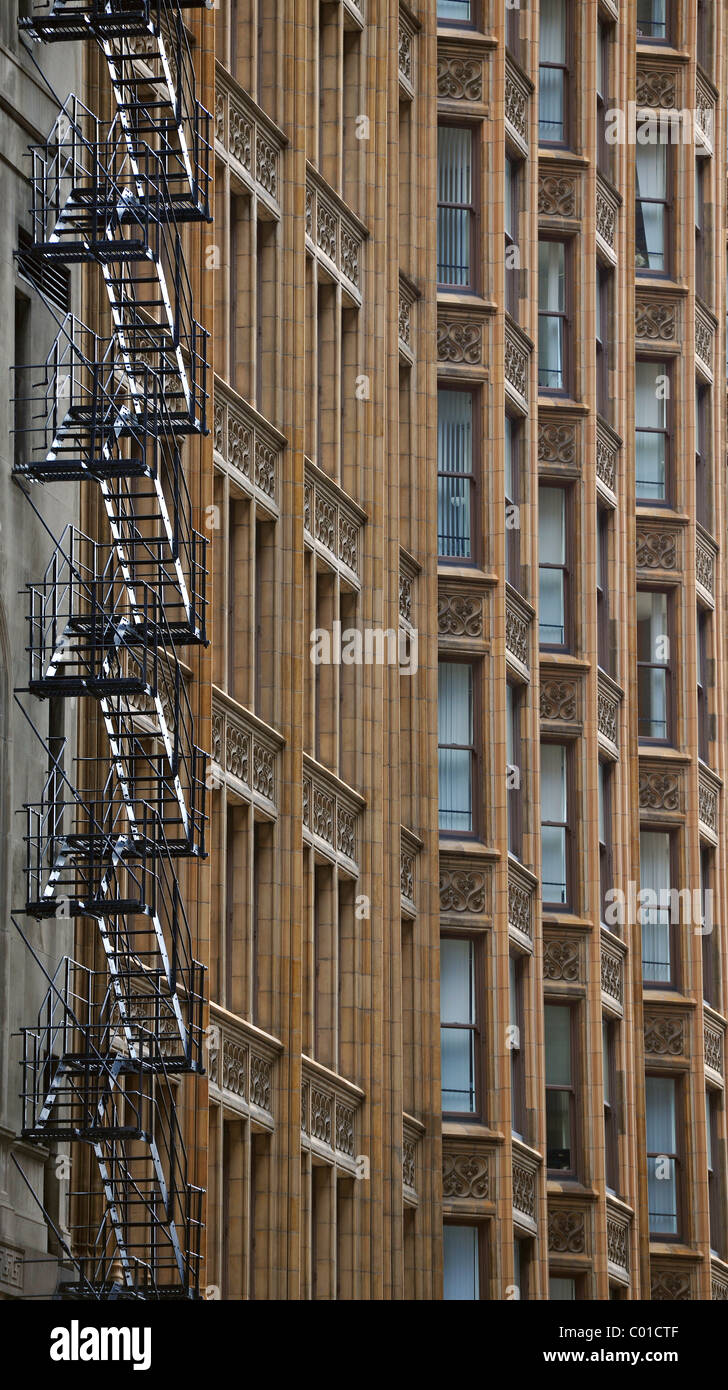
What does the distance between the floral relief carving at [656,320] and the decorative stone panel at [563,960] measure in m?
13.1

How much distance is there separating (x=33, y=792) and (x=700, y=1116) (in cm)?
3112

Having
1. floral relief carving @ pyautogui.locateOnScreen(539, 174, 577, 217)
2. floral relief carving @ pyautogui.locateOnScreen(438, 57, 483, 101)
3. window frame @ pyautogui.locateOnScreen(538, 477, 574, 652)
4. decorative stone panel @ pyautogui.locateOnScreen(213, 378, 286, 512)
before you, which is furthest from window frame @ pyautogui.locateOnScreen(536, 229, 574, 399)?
decorative stone panel @ pyautogui.locateOnScreen(213, 378, 286, 512)

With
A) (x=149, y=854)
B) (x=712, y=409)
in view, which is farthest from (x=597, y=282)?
(x=149, y=854)

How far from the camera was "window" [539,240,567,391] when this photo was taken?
57.6 m

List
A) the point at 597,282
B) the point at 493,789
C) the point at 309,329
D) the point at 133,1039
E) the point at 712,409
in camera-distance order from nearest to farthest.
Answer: the point at 133,1039
the point at 309,329
the point at 493,789
the point at 597,282
the point at 712,409

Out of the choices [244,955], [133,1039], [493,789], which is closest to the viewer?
[133,1039]

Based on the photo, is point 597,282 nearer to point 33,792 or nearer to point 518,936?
point 518,936

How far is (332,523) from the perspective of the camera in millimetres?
45781

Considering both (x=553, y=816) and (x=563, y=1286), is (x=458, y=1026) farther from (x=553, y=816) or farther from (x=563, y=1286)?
(x=553, y=816)

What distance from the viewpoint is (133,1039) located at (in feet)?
106

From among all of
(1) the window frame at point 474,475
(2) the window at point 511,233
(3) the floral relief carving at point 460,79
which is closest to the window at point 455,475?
(1) the window frame at point 474,475

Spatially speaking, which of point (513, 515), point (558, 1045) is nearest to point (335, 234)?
point (513, 515)

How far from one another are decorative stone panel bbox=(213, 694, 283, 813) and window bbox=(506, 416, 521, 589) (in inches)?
494

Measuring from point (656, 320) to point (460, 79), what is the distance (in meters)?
10.7
